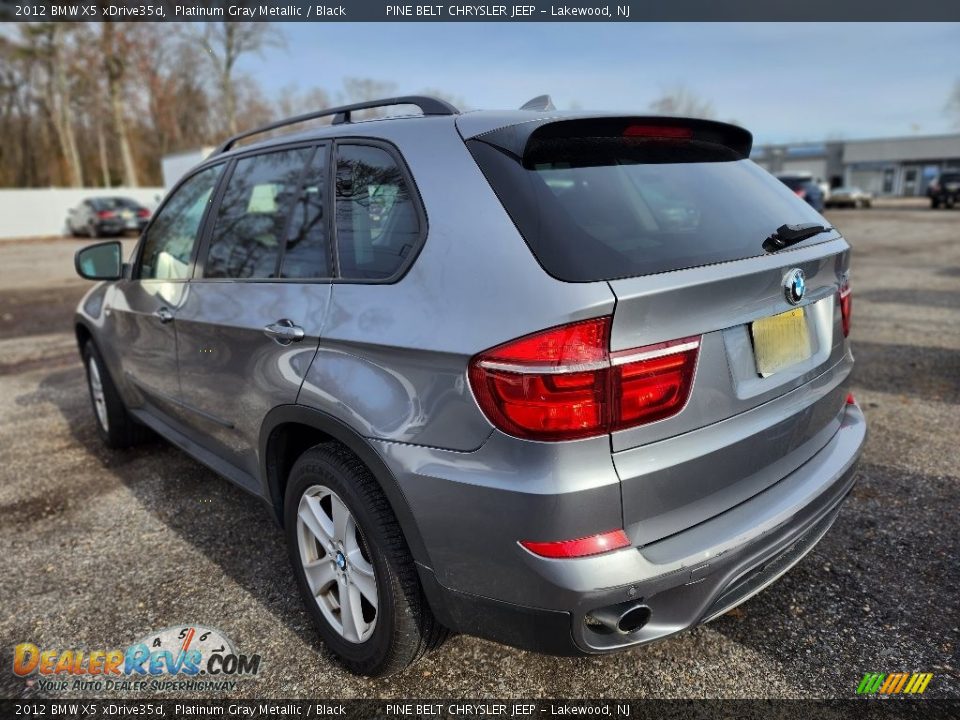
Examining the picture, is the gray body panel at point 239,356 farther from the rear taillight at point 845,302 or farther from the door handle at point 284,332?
the rear taillight at point 845,302

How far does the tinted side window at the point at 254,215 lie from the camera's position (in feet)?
8.47

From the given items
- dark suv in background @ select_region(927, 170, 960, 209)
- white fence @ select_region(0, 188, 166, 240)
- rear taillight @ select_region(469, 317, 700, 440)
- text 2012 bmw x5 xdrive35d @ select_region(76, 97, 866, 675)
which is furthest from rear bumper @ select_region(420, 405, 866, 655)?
dark suv in background @ select_region(927, 170, 960, 209)

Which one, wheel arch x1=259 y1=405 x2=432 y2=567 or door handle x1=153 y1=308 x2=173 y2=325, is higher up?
door handle x1=153 y1=308 x2=173 y2=325

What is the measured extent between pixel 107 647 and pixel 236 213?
1807 mm

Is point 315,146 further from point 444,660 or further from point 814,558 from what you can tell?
point 814,558

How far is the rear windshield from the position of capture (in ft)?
5.60

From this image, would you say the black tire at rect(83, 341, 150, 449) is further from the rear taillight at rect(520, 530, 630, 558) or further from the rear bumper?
the rear taillight at rect(520, 530, 630, 558)

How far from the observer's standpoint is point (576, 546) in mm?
1604

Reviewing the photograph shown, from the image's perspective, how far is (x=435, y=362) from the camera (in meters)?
1.72

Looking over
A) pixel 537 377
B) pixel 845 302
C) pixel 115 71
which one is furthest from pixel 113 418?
pixel 115 71

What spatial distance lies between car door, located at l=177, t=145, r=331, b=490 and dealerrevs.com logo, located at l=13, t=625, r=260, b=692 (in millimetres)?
614

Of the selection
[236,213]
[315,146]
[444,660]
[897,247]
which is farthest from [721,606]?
[897,247]

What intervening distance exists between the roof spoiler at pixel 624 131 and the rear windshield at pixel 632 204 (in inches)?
0.9

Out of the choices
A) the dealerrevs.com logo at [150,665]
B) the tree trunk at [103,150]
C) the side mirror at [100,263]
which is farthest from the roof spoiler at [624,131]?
the tree trunk at [103,150]
